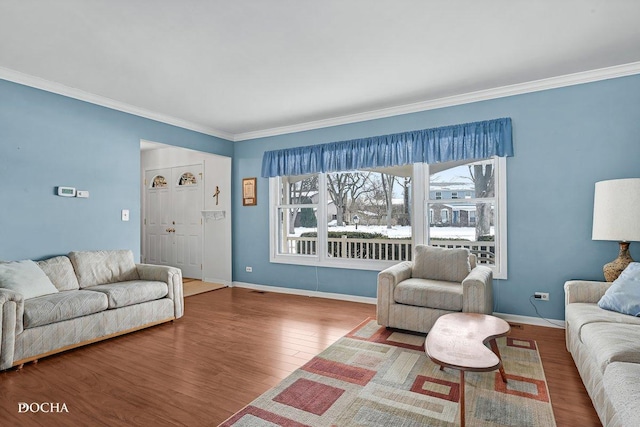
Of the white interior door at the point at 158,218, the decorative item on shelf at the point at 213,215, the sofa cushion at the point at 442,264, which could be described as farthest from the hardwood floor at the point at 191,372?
the white interior door at the point at 158,218

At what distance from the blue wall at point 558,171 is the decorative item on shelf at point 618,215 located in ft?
1.58

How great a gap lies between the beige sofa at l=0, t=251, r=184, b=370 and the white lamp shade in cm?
434

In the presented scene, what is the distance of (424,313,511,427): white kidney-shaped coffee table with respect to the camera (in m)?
1.81

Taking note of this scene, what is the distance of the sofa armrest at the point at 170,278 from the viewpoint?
13.0ft

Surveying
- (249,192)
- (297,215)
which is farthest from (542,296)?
(249,192)

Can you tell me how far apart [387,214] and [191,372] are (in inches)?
123

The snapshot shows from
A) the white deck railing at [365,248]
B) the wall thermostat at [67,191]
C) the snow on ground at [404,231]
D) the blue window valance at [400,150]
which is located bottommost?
the white deck railing at [365,248]

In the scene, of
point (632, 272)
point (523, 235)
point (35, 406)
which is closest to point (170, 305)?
point (35, 406)

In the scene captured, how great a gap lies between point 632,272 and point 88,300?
4.57 m

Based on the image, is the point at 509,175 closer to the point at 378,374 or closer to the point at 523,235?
the point at 523,235

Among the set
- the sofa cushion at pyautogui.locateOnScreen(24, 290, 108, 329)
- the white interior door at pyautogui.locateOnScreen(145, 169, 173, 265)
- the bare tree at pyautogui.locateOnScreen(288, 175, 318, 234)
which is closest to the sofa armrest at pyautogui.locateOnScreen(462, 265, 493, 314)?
the bare tree at pyautogui.locateOnScreen(288, 175, 318, 234)

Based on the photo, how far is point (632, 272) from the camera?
8.57ft

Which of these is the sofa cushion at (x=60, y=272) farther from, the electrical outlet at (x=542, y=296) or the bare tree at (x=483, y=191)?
the electrical outlet at (x=542, y=296)

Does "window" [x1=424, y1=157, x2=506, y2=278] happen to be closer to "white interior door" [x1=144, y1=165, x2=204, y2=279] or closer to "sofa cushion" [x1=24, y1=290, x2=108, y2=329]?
"sofa cushion" [x1=24, y1=290, x2=108, y2=329]
